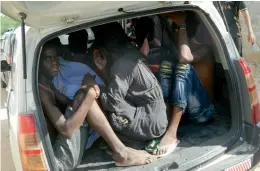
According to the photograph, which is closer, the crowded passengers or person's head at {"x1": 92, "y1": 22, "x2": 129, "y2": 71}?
the crowded passengers

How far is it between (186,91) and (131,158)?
0.67m

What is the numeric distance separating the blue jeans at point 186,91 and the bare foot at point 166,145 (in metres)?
0.25

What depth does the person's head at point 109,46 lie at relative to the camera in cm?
274

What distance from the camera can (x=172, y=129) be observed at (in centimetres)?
265

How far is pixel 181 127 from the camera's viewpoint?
116 inches

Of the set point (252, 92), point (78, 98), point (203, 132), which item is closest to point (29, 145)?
point (78, 98)

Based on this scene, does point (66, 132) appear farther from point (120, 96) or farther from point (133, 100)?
point (133, 100)

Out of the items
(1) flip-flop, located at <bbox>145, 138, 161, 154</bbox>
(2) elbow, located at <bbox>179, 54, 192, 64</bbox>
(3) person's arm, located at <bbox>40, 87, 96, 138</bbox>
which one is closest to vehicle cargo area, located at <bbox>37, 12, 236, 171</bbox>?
(1) flip-flop, located at <bbox>145, 138, 161, 154</bbox>

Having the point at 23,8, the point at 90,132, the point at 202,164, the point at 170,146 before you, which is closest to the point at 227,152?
the point at 202,164

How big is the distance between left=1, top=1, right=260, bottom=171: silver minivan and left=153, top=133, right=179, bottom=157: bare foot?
0.16 ft

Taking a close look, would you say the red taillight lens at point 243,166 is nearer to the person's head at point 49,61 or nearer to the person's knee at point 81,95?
the person's knee at point 81,95

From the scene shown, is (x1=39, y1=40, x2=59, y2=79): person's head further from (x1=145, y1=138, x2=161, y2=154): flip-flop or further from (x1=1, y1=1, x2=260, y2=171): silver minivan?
(x1=145, y1=138, x2=161, y2=154): flip-flop

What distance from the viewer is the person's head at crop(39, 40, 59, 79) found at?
2508 mm

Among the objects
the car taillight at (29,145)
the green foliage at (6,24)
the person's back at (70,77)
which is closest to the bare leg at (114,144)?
the person's back at (70,77)
